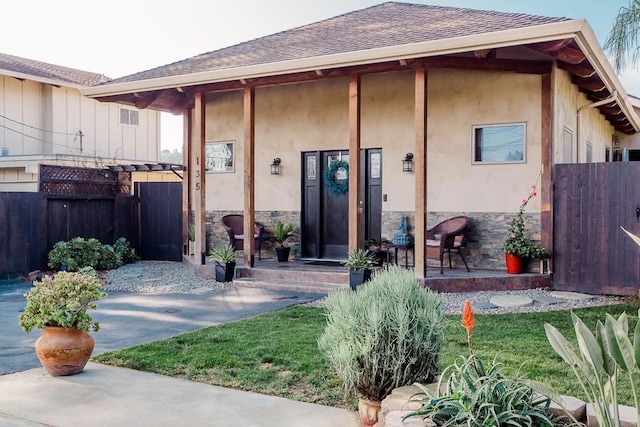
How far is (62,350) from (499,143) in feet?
22.9

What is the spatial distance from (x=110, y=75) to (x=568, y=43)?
1659 cm

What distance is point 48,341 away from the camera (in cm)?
443

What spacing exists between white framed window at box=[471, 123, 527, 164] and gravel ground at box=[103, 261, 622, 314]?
2128mm

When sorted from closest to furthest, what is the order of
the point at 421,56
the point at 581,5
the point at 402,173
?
the point at 421,56
the point at 402,173
the point at 581,5

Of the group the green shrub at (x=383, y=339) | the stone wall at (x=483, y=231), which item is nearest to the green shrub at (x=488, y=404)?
the green shrub at (x=383, y=339)

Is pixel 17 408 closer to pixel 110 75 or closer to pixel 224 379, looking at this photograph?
pixel 224 379

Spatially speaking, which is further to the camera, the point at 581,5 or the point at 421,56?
the point at 581,5

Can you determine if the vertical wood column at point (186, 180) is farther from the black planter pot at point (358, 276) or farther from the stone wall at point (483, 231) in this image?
the black planter pot at point (358, 276)

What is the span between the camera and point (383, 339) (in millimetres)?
3406

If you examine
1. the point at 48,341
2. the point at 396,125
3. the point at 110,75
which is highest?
the point at 110,75

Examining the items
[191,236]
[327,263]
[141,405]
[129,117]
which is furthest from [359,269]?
[129,117]

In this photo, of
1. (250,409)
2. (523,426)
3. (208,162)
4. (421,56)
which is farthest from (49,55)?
(523,426)

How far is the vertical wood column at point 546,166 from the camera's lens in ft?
27.5

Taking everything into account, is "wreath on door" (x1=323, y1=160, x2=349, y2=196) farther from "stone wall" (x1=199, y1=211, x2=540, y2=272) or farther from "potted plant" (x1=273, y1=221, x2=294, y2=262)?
"potted plant" (x1=273, y1=221, x2=294, y2=262)
